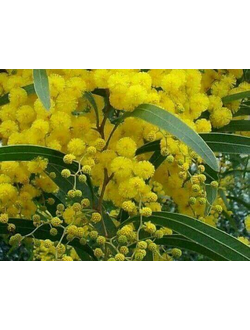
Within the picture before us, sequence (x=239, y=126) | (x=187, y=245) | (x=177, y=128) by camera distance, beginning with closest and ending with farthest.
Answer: (x=177, y=128)
(x=187, y=245)
(x=239, y=126)

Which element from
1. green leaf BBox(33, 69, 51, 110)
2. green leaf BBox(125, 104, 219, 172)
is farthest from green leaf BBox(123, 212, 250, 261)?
green leaf BBox(33, 69, 51, 110)

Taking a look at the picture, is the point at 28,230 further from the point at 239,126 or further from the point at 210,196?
the point at 239,126

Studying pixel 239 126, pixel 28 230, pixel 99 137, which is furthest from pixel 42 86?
pixel 239 126

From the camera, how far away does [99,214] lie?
855 millimetres

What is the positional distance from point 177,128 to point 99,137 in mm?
180

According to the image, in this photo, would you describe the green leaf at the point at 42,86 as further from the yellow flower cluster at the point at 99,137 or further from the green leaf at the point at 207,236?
the green leaf at the point at 207,236

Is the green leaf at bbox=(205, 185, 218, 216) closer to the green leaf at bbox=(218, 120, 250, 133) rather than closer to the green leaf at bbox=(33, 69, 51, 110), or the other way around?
the green leaf at bbox=(218, 120, 250, 133)

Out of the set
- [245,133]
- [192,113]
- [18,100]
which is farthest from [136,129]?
[245,133]

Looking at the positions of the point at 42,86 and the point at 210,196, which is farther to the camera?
the point at 210,196

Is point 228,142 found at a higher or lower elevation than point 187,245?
higher

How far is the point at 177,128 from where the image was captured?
81cm

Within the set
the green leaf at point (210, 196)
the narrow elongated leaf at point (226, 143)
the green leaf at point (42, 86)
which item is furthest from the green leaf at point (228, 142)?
the green leaf at point (42, 86)

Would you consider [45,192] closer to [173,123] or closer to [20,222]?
[20,222]
